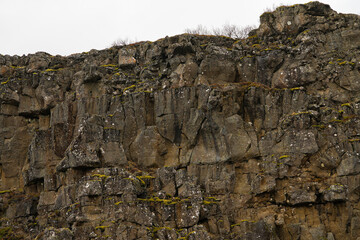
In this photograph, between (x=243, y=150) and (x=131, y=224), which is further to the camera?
(x=243, y=150)

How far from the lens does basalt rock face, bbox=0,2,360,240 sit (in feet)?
136

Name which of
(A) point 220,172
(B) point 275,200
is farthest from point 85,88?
(B) point 275,200

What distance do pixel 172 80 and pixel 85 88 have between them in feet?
28.0

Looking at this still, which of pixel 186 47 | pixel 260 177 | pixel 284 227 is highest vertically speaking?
pixel 186 47

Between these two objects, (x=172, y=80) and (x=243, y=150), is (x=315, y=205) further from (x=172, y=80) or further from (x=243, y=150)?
(x=172, y=80)

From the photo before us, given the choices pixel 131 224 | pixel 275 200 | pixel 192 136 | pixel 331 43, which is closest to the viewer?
pixel 131 224

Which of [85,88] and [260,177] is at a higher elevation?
[85,88]

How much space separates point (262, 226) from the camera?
134 feet

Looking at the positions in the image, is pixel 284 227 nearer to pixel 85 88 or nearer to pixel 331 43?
pixel 331 43

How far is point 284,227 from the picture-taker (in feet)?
136

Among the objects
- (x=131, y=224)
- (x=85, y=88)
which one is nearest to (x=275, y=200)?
(x=131, y=224)

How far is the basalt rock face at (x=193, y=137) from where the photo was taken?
41.5m

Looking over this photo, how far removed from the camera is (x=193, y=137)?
1810 inches

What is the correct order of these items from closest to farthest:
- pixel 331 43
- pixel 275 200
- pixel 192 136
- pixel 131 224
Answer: pixel 131 224
pixel 275 200
pixel 192 136
pixel 331 43
